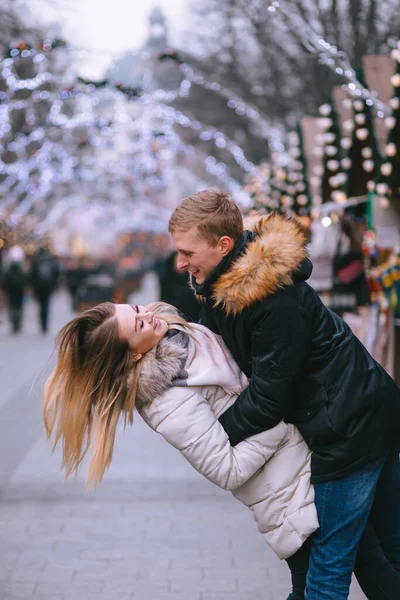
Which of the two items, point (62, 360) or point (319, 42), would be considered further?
point (319, 42)

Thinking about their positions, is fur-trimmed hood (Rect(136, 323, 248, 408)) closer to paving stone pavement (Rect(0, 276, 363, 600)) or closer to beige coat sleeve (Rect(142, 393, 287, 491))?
beige coat sleeve (Rect(142, 393, 287, 491))

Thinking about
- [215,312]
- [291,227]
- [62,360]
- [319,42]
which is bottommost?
[62,360]

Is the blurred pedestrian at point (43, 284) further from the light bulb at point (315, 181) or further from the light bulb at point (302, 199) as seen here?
the light bulb at point (315, 181)

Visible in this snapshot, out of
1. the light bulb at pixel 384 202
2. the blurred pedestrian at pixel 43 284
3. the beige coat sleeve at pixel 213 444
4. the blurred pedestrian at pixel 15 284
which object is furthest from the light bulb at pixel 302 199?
the beige coat sleeve at pixel 213 444

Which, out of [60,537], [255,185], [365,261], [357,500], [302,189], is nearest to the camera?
[357,500]

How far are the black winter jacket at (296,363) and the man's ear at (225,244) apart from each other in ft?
0.06

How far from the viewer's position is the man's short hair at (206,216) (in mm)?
2982

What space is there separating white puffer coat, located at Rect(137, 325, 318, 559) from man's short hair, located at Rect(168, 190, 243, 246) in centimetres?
40

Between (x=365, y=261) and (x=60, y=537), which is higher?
(x=365, y=261)

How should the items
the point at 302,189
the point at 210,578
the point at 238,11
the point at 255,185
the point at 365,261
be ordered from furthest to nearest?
1. the point at 238,11
2. the point at 255,185
3. the point at 302,189
4. the point at 365,261
5. the point at 210,578

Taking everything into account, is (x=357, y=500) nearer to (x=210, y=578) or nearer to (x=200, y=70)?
(x=210, y=578)

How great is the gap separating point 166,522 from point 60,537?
66 cm

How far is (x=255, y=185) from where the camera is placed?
18047 millimetres

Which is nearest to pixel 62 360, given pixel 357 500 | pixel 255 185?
pixel 357 500
